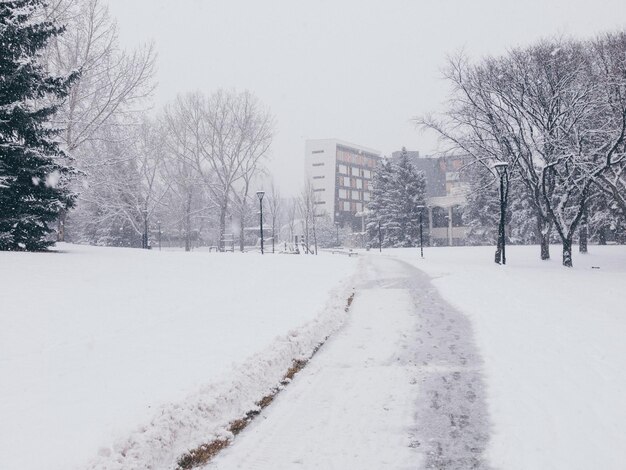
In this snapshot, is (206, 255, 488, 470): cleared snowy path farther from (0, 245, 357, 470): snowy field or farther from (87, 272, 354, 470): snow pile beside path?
(0, 245, 357, 470): snowy field

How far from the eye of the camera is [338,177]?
320ft

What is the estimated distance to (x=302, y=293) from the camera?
12.6 meters

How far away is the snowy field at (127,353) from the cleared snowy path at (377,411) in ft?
1.65

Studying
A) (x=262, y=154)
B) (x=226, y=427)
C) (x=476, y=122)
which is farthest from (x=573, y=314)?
(x=262, y=154)

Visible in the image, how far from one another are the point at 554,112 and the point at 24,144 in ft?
73.1

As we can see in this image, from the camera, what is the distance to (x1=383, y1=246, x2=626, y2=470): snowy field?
3.56m

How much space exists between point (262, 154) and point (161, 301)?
3175 cm

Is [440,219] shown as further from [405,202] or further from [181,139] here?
[181,139]

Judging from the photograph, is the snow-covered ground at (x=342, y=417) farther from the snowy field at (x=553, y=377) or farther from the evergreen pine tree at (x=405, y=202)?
the evergreen pine tree at (x=405, y=202)

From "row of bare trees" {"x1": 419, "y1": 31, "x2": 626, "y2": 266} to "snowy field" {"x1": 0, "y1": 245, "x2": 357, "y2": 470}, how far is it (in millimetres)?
15825

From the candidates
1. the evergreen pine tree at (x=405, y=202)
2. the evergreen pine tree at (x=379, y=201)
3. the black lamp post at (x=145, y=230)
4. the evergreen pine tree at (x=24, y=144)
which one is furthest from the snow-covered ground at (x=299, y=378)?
the evergreen pine tree at (x=379, y=201)

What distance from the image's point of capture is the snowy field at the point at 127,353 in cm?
354

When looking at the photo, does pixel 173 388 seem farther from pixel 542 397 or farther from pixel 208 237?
pixel 208 237

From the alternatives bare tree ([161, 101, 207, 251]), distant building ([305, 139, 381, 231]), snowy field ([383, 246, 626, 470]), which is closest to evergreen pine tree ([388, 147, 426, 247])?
bare tree ([161, 101, 207, 251])
